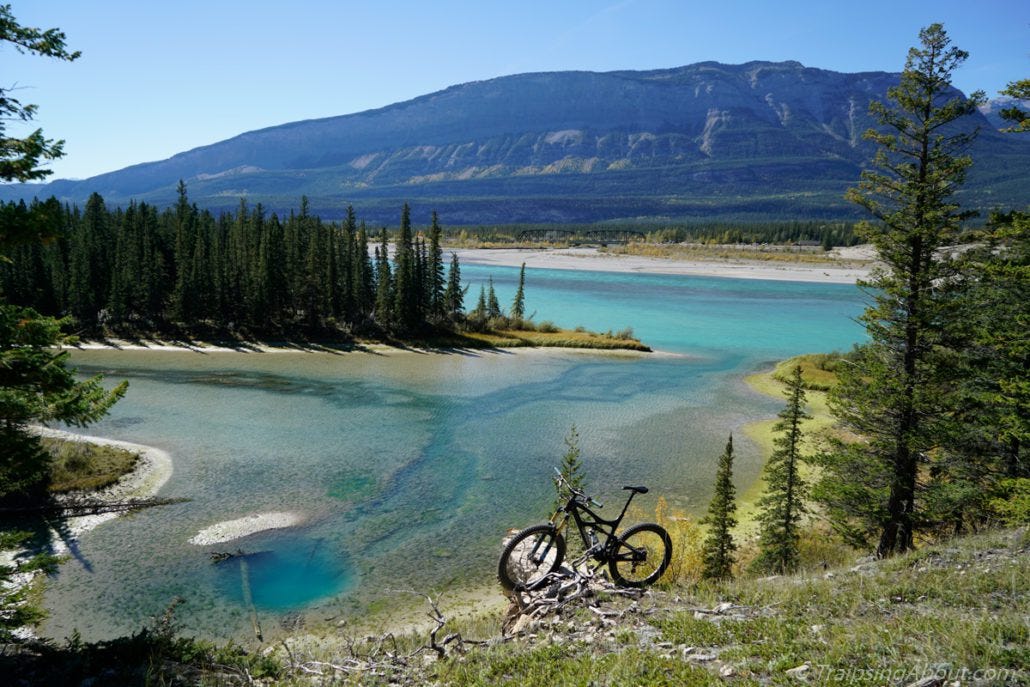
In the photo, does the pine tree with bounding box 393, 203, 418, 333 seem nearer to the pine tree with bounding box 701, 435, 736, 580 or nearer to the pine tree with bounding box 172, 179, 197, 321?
the pine tree with bounding box 172, 179, 197, 321

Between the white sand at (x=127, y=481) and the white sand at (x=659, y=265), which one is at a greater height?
the white sand at (x=659, y=265)

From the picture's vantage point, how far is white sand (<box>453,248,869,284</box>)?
458 ft

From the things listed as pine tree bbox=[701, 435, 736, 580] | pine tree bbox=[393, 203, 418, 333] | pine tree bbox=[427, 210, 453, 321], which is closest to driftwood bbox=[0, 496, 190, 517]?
pine tree bbox=[701, 435, 736, 580]

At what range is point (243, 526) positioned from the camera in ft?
80.6

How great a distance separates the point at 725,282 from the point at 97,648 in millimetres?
135210

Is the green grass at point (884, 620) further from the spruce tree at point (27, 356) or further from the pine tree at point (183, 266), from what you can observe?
the pine tree at point (183, 266)

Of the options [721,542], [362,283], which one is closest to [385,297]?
[362,283]

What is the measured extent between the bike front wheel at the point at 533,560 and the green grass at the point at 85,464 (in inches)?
965

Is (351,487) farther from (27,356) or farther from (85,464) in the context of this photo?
(27,356)

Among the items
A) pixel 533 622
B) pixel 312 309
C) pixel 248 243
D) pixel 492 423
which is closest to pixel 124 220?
pixel 248 243

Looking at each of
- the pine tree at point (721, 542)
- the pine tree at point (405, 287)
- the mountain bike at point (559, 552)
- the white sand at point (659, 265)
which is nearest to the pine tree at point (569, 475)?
the mountain bike at point (559, 552)

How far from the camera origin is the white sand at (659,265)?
140 m

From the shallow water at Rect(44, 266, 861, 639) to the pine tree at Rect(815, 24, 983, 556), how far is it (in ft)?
33.1

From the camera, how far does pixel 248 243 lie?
252 feet
